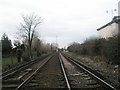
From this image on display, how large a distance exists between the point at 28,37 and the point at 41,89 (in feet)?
131

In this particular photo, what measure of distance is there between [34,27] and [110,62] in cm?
3242

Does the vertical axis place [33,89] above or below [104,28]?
below

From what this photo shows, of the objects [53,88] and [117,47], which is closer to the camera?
[53,88]

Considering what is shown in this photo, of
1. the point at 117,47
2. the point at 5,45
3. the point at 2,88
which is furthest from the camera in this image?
the point at 5,45

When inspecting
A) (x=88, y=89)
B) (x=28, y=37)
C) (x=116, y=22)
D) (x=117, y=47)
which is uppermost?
(x=116, y=22)

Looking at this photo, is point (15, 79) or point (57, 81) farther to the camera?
point (15, 79)

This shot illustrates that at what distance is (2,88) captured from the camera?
9.27m

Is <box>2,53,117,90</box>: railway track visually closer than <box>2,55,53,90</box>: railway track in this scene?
Yes

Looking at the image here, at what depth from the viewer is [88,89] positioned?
870cm

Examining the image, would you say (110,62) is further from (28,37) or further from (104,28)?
(104,28)

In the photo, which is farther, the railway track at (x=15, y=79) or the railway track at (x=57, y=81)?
the railway track at (x=15, y=79)

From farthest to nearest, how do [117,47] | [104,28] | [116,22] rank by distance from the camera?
1. [104,28]
2. [116,22]
3. [117,47]

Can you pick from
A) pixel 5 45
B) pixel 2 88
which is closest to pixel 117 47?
pixel 2 88

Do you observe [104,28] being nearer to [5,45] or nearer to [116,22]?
[116,22]
